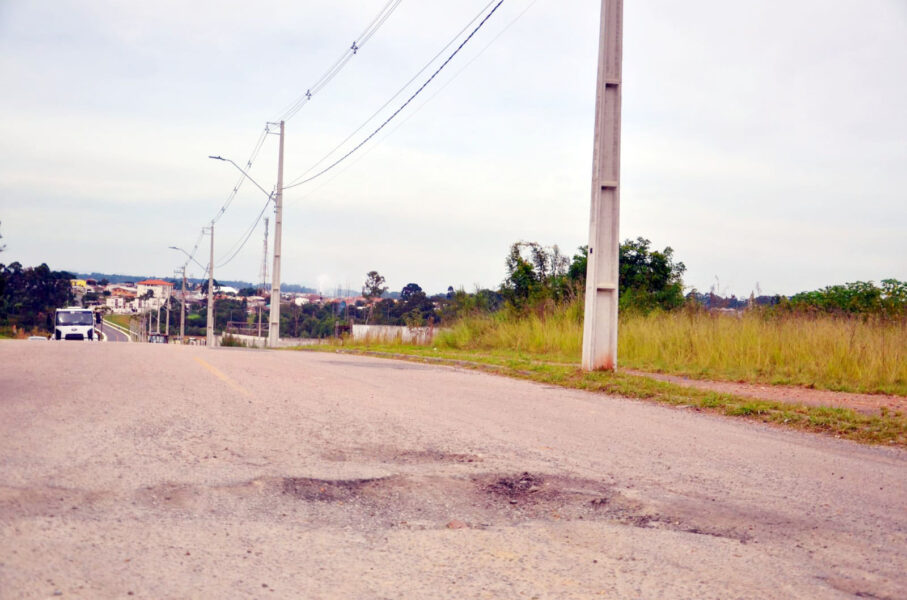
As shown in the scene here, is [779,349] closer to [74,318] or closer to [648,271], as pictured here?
[648,271]

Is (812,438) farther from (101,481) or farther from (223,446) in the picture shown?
(101,481)

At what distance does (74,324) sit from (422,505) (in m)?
38.4

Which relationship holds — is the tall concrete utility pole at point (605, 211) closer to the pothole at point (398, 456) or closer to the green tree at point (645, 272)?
the pothole at point (398, 456)

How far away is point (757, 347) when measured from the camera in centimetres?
1549

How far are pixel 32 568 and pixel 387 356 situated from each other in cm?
1904

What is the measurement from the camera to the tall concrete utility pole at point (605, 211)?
44.3ft

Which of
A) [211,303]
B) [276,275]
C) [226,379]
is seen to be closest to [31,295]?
[211,303]

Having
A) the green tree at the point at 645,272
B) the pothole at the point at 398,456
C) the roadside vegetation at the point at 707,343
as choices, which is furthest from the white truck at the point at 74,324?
the pothole at the point at 398,456

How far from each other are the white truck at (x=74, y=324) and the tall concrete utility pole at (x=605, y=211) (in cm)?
3125

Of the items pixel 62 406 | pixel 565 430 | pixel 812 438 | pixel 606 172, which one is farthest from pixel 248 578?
pixel 606 172

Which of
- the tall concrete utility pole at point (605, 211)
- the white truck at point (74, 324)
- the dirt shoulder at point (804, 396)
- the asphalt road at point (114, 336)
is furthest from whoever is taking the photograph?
the asphalt road at point (114, 336)

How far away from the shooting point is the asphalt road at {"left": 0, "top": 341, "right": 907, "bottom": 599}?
3.74m

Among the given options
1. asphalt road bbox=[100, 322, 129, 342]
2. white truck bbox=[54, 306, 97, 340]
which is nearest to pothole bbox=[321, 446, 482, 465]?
white truck bbox=[54, 306, 97, 340]

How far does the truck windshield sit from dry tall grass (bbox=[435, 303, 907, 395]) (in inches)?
Answer: 1013
